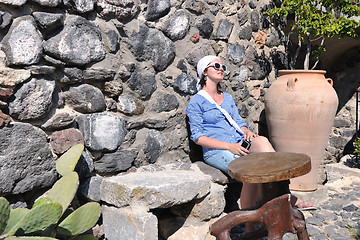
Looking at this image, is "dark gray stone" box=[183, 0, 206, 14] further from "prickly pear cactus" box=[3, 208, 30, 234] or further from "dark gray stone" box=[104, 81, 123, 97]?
"prickly pear cactus" box=[3, 208, 30, 234]

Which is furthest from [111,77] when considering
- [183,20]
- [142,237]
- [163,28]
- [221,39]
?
[221,39]

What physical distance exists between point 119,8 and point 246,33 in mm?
1513

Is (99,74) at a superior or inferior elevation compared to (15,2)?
inferior

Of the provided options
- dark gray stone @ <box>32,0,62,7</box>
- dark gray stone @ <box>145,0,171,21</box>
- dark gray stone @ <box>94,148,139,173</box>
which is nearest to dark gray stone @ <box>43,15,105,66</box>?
dark gray stone @ <box>32,0,62,7</box>

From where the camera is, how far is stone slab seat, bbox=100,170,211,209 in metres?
1.92

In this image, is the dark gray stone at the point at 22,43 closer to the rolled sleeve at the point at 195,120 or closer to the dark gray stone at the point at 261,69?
the rolled sleeve at the point at 195,120

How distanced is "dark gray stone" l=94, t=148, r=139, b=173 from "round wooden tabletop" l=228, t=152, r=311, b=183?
→ 745mm

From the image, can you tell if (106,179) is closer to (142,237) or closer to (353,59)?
(142,237)

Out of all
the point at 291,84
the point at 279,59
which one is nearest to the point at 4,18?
the point at 291,84

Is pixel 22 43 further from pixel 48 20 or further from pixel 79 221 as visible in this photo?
pixel 79 221

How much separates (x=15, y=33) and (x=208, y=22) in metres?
1.58

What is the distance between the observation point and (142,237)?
1853 millimetres

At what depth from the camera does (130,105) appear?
2.27 m

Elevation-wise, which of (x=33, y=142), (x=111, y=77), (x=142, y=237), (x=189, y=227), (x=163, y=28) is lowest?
(x=189, y=227)
